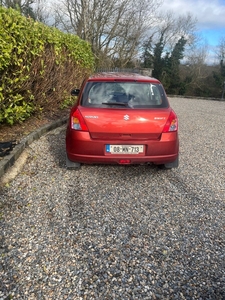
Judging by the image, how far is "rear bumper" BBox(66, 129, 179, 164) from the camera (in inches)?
137

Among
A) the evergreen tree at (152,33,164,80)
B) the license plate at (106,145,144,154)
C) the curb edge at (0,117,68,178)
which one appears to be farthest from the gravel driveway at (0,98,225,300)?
the evergreen tree at (152,33,164,80)

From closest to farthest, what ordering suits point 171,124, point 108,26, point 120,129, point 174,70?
point 120,129 < point 171,124 < point 108,26 < point 174,70

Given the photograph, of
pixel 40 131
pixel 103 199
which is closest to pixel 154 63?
pixel 40 131

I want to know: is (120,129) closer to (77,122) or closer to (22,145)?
(77,122)

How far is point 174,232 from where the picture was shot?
99.6 inches

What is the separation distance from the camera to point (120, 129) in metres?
3.42

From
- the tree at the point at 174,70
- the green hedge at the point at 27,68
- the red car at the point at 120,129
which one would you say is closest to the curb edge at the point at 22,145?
the green hedge at the point at 27,68

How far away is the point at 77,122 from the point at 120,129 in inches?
24.5

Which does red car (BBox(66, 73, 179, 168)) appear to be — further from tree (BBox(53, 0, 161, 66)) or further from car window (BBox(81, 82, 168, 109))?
tree (BBox(53, 0, 161, 66))

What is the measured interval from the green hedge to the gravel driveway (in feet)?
5.20

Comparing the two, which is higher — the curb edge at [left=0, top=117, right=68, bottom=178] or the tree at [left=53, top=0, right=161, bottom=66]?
the tree at [left=53, top=0, right=161, bottom=66]

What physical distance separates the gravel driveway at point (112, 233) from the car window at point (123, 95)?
1.09 metres

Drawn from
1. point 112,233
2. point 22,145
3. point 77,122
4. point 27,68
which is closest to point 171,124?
point 77,122

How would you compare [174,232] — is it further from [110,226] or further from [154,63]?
[154,63]
